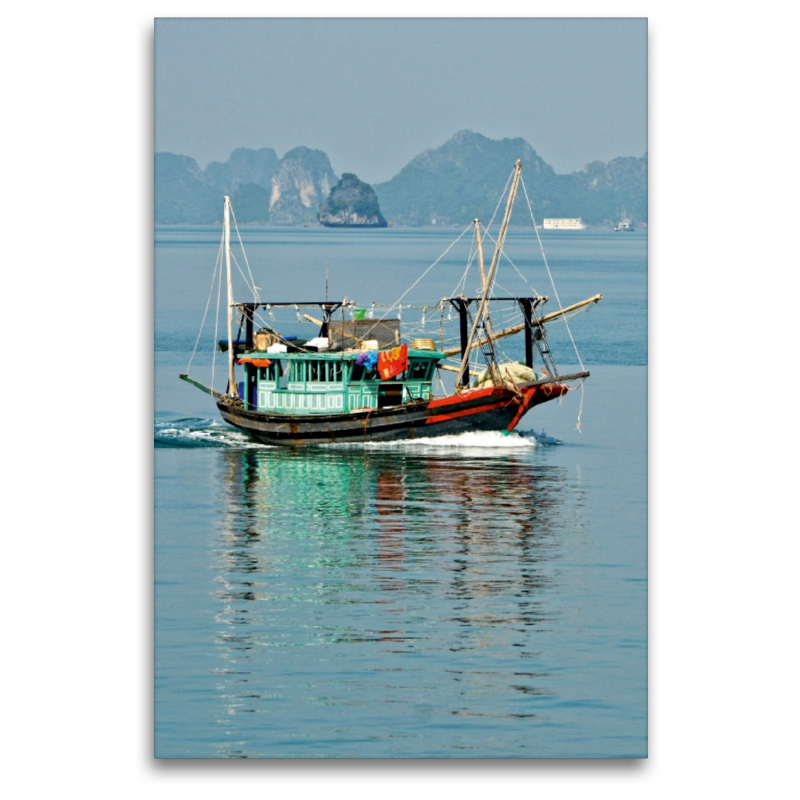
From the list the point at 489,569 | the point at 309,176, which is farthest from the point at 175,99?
the point at 489,569

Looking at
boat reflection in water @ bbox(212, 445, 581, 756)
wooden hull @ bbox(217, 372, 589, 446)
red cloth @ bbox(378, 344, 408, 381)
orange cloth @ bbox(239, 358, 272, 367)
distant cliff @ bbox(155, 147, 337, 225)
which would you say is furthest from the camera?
red cloth @ bbox(378, 344, 408, 381)

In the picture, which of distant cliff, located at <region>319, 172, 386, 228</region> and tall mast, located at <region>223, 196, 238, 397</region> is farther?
tall mast, located at <region>223, 196, 238, 397</region>

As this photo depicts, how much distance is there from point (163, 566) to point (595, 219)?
22.4ft

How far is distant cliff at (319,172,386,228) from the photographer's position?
2019 cm

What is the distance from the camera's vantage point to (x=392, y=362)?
29.0 meters

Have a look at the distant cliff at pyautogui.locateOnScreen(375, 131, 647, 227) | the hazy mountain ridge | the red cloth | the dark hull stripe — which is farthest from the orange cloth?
the distant cliff at pyautogui.locateOnScreen(375, 131, 647, 227)

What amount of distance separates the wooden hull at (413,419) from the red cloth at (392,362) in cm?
67

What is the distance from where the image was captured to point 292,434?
28.8m

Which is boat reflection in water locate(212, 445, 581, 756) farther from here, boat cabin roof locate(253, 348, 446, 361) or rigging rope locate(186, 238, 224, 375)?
boat cabin roof locate(253, 348, 446, 361)

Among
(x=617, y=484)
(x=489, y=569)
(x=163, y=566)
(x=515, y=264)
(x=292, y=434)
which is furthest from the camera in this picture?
(x=292, y=434)

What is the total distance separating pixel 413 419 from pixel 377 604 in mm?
11627

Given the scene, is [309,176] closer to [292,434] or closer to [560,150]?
[560,150]

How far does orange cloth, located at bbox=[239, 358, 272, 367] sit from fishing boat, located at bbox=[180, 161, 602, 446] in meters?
0.03

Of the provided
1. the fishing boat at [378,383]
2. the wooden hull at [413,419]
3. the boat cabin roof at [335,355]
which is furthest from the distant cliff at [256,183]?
the wooden hull at [413,419]
